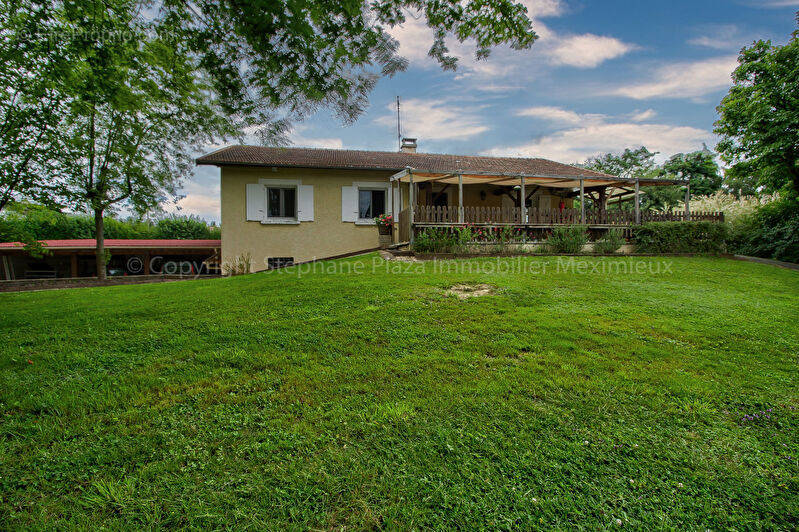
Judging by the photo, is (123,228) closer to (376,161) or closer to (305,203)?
(305,203)

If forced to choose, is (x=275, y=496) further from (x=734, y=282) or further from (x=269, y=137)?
(x=734, y=282)

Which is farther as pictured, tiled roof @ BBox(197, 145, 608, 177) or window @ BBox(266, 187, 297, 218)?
window @ BBox(266, 187, 297, 218)

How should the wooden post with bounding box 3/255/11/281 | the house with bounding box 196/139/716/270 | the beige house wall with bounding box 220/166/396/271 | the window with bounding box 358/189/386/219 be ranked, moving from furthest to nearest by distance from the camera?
the wooden post with bounding box 3/255/11/281 < the window with bounding box 358/189/386/219 < the beige house wall with bounding box 220/166/396/271 < the house with bounding box 196/139/716/270

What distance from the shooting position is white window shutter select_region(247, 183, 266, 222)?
12727 millimetres

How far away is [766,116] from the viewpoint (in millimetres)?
11680

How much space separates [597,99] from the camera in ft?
36.7

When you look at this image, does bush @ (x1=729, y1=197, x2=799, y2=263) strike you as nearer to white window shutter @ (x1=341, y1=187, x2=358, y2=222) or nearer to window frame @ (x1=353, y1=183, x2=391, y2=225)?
window frame @ (x1=353, y1=183, x2=391, y2=225)

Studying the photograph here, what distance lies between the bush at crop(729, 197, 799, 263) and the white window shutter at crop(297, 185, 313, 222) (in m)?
15.7

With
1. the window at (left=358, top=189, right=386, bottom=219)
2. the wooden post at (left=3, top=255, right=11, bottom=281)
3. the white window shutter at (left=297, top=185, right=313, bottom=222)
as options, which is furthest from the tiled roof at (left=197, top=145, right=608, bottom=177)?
the wooden post at (left=3, top=255, right=11, bottom=281)

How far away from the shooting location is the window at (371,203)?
46.3 ft

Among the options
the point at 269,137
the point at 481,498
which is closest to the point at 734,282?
the point at 481,498

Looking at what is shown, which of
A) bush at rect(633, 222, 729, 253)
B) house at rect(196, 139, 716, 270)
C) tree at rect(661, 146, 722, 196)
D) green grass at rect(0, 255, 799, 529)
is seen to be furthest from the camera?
tree at rect(661, 146, 722, 196)

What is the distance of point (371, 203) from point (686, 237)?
11046 millimetres

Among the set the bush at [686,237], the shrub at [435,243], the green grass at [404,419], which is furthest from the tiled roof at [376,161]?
the green grass at [404,419]
